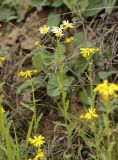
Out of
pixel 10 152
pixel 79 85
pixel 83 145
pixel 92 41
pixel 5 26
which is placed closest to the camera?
pixel 10 152

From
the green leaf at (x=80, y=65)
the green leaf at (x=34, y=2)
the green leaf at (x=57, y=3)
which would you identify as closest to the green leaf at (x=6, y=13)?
the green leaf at (x=34, y=2)

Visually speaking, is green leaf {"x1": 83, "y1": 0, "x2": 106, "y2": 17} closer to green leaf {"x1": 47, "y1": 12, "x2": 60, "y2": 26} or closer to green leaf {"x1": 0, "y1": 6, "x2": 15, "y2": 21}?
green leaf {"x1": 47, "y1": 12, "x2": 60, "y2": 26}

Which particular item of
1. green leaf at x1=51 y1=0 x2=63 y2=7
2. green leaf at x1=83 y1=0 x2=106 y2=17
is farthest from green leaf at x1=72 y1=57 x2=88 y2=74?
green leaf at x1=51 y1=0 x2=63 y2=7

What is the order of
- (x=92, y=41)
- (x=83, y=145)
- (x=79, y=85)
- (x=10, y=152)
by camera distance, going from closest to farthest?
(x=10, y=152) < (x=83, y=145) < (x=79, y=85) < (x=92, y=41)

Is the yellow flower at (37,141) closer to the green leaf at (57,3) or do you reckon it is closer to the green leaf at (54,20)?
the green leaf at (54,20)

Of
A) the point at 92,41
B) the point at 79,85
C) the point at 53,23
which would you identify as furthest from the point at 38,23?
the point at 79,85

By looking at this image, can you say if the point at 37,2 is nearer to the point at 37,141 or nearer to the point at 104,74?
the point at 104,74

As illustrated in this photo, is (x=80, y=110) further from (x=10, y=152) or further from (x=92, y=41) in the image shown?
(x=10, y=152)
